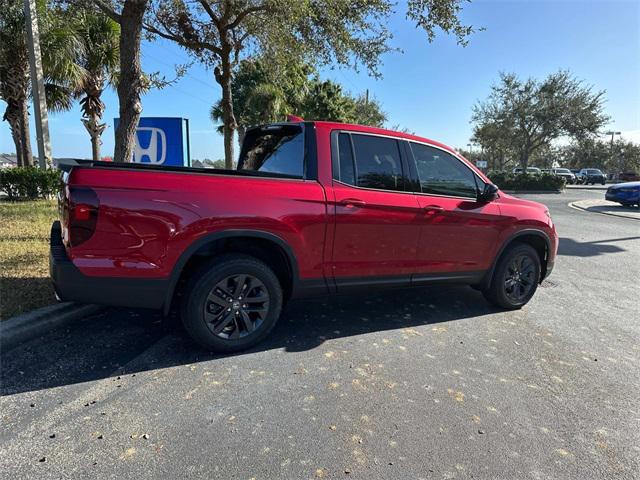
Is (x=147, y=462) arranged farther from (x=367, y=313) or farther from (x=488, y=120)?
(x=488, y=120)

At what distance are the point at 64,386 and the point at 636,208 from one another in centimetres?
2163

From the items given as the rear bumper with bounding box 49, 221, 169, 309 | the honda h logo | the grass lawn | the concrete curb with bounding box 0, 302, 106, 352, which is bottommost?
the concrete curb with bounding box 0, 302, 106, 352

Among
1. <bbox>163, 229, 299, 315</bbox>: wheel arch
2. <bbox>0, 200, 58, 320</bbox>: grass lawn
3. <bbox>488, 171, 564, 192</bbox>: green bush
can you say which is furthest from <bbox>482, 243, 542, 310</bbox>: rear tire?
<bbox>488, 171, 564, 192</bbox>: green bush

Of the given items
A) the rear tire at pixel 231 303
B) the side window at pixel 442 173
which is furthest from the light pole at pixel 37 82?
the side window at pixel 442 173

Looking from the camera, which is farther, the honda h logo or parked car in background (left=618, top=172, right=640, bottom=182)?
parked car in background (left=618, top=172, right=640, bottom=182)

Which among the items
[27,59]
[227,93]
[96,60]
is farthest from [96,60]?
[227,93]

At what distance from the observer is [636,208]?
60.2ft

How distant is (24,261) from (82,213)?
3230 millimetres

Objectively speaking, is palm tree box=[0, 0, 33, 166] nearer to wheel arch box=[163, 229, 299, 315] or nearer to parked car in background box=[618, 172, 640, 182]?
wheel arch box=[163, 229, 299, 315]

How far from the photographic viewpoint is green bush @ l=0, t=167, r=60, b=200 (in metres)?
11.4

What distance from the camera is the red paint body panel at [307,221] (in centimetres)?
307

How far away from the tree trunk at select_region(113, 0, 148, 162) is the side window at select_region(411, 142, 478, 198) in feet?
14.5

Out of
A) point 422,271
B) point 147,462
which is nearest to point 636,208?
point 422,271

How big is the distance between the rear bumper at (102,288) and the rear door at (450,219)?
246cm
